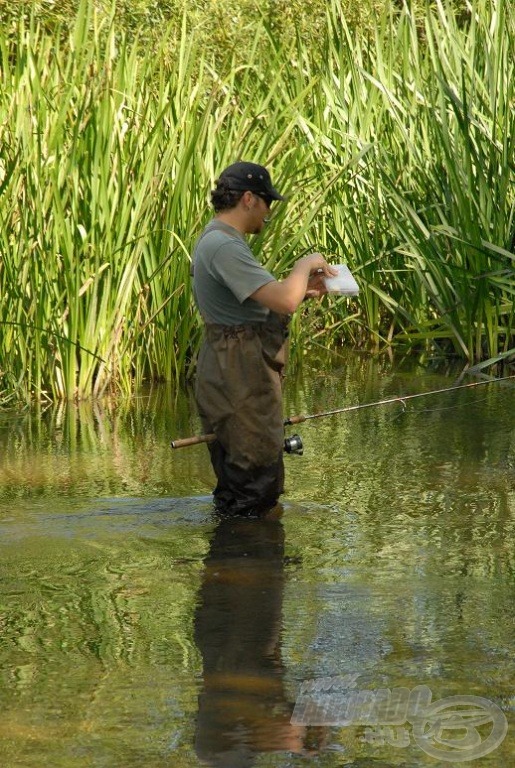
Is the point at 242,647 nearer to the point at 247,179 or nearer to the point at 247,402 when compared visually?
the point at 247,402

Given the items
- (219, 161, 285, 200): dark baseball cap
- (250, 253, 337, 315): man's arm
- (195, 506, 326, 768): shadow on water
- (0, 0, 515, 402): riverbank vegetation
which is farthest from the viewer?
(0, 0, 515, 402): riverbank vegetation

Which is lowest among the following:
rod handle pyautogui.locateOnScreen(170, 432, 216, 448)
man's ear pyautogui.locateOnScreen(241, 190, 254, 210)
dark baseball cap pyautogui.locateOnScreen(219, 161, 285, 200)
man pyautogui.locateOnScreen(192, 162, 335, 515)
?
rod handle pyautogui.locateOnScreen(170, 432, 216, 448)

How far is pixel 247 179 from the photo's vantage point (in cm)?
506

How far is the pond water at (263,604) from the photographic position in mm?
3240

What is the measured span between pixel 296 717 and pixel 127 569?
1.42m

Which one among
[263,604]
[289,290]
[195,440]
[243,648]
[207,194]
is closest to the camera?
[243,648]

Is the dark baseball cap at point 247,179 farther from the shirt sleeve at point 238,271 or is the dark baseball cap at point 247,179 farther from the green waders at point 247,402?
the green waders at point 247,402

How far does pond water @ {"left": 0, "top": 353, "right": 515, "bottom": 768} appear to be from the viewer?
10.6 feet

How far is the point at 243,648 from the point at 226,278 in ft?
5.21

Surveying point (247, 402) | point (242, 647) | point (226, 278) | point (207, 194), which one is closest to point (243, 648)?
point (242, 647)

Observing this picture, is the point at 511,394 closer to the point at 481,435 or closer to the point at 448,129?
the point at 481,435

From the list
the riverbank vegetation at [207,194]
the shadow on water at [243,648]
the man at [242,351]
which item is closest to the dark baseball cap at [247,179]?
the man at [242,351]

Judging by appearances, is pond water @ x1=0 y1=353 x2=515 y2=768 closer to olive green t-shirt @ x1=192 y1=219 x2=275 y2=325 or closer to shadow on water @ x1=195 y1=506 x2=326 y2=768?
shadow on water @ x1=195 y1=506 x2=326 y2=768

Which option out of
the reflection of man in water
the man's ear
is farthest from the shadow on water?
the man's ear
